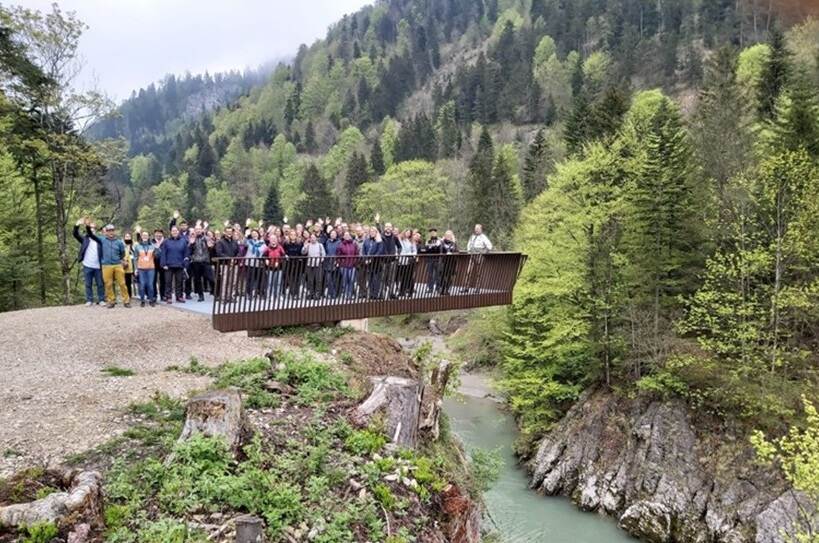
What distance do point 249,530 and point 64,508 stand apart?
169cm

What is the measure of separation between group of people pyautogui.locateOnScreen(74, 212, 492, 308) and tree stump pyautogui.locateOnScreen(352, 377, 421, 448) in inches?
165

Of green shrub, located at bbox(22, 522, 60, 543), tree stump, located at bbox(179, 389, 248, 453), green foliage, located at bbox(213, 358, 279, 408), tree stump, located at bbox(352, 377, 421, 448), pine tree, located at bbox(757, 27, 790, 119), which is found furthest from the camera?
pine tree, located at bbox(757, 27, 790, 119)

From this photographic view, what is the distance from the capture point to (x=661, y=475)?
2089cm

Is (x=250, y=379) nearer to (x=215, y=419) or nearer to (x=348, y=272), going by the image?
(x=215, y=419)

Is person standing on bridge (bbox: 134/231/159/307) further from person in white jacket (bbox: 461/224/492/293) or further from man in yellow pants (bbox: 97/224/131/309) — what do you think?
person in white jacket (bbox: 461/224/492/293)

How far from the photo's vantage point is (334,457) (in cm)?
741

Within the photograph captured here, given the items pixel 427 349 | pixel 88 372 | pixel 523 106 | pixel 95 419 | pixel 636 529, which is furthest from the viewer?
pixel 523 106

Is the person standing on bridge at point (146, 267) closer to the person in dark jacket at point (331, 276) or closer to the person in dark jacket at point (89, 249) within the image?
the person in dark jacket at point (89, 249)

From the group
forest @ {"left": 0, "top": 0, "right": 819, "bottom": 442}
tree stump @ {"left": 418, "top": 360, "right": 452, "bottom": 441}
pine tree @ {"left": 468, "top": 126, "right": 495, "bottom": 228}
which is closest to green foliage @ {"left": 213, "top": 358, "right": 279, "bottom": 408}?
tree stump @ {"left": 418, "top": 360, "right": 452, "bottom": 441}

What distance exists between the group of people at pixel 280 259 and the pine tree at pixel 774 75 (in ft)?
97.7

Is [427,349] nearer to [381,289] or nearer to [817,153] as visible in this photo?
[381,289]

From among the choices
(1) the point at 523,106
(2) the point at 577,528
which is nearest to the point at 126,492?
(2) the point at 577,528

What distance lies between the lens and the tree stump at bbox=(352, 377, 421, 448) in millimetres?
8398

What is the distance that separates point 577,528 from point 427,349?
1113cm
